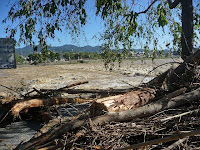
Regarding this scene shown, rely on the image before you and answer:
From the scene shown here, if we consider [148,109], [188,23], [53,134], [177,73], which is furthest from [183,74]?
[188,23]

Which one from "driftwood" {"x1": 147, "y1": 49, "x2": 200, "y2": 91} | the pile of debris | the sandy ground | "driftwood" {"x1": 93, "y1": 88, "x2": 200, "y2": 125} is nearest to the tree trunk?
the sandy ground

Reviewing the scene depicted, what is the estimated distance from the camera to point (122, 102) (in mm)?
2754

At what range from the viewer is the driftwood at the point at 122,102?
102 inches

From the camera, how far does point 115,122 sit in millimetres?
2328

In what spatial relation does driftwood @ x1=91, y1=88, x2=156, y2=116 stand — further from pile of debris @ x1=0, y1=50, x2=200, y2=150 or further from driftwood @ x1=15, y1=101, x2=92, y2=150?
driftwood @ x1=15, y1=101, x2=92, y2=150

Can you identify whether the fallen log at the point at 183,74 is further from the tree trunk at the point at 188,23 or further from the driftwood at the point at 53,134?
the tree trunk at the point at 188,23

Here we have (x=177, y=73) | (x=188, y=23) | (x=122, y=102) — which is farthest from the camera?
(x=188, y=23)

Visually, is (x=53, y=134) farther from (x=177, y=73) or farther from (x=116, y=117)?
(x=177, y=73)

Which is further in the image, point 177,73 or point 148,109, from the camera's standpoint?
point 177,73

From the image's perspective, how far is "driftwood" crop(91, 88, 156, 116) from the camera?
259 cm

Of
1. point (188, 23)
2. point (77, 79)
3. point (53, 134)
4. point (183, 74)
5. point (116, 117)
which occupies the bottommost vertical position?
point (77, 79)

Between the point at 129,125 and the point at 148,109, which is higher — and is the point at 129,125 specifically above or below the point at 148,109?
below

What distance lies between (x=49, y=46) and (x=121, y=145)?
14.0 ft

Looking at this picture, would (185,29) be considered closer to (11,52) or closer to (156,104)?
(156,104)
